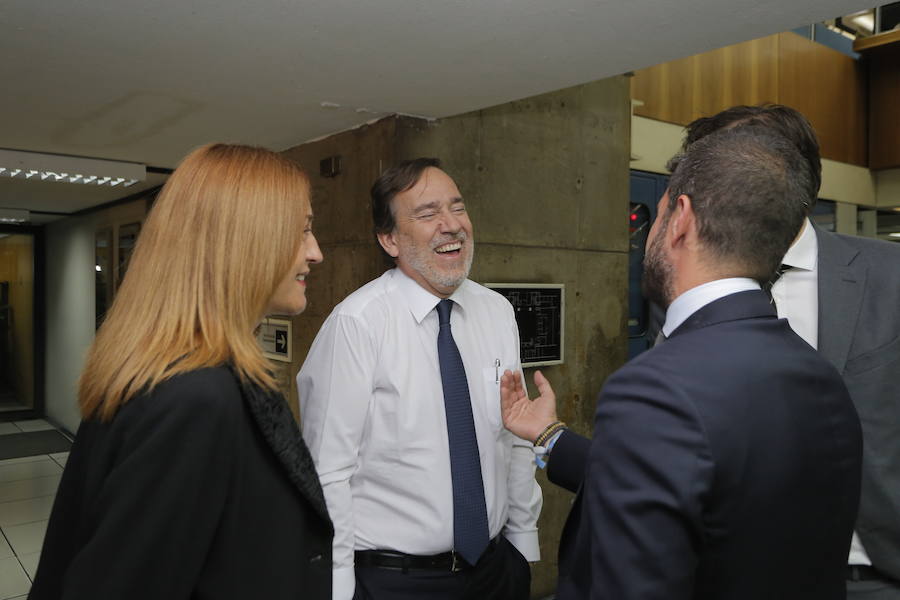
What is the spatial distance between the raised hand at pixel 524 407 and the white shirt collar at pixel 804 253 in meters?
0.69

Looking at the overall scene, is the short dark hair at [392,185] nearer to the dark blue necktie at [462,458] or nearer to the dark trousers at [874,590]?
the dark blue necktie at [462,458]

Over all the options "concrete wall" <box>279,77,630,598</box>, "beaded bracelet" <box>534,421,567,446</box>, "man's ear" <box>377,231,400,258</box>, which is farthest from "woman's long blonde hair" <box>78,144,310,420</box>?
"concrete wall" <box>279,77,630,598</box>

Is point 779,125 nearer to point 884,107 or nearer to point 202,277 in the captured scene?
point 202,277

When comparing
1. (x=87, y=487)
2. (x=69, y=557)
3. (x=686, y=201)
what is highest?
(x=686, y=201)

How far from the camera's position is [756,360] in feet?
3.29

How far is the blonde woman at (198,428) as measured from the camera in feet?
2.93

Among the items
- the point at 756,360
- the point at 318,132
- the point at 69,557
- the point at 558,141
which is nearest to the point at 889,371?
the point at 756,360

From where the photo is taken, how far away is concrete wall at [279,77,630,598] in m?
3.00

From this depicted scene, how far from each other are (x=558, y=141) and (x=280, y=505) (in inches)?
107

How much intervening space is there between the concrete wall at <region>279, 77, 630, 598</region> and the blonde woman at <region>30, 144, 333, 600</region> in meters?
1.78

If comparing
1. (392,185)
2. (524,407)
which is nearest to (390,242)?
(392,185)

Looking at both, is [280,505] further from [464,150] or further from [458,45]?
[464,150]

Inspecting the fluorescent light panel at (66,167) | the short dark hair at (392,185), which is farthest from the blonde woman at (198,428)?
the fluorescent light panel at (66,167)

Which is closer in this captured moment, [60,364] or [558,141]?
[558,141]
